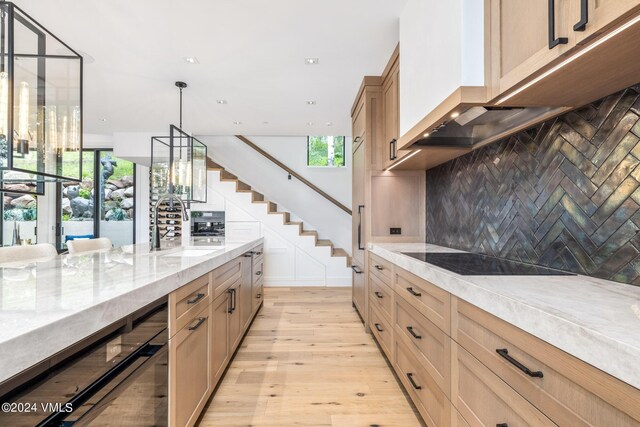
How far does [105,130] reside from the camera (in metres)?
5.48

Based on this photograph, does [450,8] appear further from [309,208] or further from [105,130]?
[105,130]

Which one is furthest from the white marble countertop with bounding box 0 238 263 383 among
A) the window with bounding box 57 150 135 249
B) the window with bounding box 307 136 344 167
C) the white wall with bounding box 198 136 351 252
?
the window with bounding box 57 150 135 249

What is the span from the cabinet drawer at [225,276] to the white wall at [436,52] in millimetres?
1541

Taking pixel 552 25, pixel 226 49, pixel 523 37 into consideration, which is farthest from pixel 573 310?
pixel 226 49

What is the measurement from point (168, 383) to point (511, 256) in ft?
6.12

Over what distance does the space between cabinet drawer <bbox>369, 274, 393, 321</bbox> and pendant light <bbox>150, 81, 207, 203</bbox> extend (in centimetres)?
204

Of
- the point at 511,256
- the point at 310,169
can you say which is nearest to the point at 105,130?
the point at 310,169

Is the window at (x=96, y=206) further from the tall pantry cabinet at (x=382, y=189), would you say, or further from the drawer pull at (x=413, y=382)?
the drawer pull at (x=413, y=382)

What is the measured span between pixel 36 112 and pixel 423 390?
2.58m

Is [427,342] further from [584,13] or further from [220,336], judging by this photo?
[584,13]

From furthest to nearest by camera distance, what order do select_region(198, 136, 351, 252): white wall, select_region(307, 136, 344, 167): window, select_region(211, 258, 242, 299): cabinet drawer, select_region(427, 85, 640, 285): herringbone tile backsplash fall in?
select_region(307, 136, 344, 167): window < select_region(198, 136, 351, 252): white wall < select_region(211, 258, 242, 299): cabinet drawer < select_region(427, 85, 640, 285): herringbone tile backsplash

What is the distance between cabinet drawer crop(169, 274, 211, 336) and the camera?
50.9 inches

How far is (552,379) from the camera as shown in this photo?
0.77 m

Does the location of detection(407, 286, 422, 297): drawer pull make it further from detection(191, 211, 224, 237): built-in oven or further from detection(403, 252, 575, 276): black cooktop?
detection(191, 211, 224, 237): built-in oven
